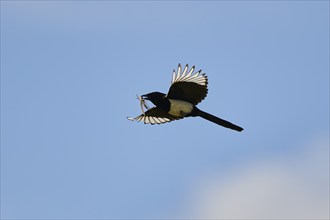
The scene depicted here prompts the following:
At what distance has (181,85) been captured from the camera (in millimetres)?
35938

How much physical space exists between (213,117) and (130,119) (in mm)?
1901

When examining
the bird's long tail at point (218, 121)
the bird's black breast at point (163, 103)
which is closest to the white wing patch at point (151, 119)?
the bird's black breast at point (163, 103)

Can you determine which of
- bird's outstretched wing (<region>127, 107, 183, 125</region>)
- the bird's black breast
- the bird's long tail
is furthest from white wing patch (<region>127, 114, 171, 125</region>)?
the bird's long tail

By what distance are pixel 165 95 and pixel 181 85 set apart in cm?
45

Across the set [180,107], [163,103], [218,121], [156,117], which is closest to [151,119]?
[156,117]

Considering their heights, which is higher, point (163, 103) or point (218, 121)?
point (163, 103)

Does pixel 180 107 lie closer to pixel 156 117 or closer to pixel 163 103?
pixel 163 103

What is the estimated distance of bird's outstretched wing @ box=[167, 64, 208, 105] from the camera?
35.8 metres

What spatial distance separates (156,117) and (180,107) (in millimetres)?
1045

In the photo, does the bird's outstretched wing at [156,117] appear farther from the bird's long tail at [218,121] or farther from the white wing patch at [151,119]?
the bird's long tail at [218,121]

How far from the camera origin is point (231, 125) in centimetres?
3666

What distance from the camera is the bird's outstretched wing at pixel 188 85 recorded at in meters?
35.8

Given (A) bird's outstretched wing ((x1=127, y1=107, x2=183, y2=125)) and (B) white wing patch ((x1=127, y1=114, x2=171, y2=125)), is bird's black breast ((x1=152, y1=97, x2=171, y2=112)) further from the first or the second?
(B) white wing patch ((x1=127, y1=114, x2=171, y2=125))

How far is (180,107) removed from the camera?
36094 mm
